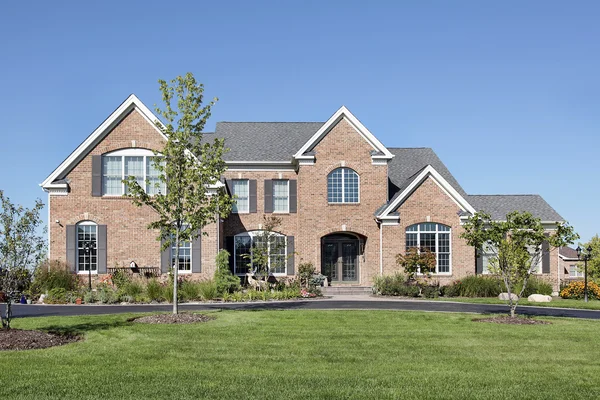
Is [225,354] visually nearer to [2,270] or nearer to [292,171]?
[2,270]

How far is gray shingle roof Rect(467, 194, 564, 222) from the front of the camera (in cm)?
3397

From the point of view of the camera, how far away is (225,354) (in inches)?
495

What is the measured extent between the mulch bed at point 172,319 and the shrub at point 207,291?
7151 millimetres

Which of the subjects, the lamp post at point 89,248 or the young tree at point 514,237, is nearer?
the young tree at point 514,237

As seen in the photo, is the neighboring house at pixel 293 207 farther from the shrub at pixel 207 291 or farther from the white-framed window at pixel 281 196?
the shrub at pixel 207 291

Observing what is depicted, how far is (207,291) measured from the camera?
83.6 ft

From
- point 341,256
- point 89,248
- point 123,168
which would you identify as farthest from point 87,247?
point 341,256

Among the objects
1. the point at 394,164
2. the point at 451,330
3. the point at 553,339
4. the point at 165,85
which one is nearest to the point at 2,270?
the point at 165,85

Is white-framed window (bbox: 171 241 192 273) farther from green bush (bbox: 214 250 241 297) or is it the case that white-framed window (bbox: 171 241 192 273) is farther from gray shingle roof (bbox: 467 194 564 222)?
gray shingle roof (bbox: 467 194 564 222)

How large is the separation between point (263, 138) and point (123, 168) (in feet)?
29.3

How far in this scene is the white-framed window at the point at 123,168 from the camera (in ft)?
95.4

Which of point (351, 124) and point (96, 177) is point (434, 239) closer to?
point (351, 124)

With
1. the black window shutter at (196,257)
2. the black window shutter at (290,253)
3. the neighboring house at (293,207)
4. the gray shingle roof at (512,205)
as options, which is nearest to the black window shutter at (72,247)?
the neighboring house at (293,207)

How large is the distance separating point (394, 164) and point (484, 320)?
61.3 ft
